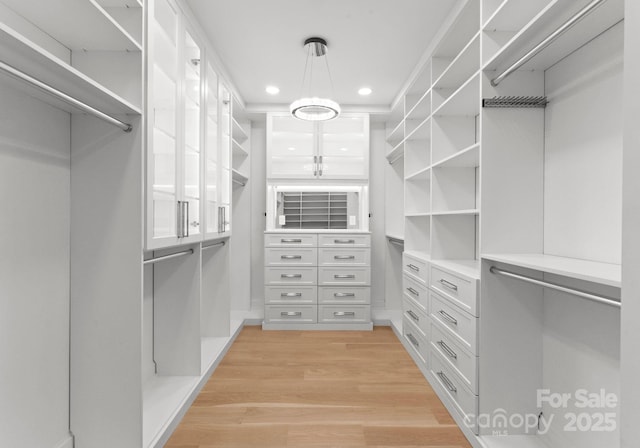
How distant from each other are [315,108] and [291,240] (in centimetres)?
160

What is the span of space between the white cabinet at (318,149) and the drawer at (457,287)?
1986 mm

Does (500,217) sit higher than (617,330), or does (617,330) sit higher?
(500,217)

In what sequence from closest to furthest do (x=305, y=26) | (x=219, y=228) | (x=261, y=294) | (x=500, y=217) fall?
(x=500, y=217) < (x=305, y=26) < (x=219, y=228) < (x=261, y=294)

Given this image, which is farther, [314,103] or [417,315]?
[417,315]

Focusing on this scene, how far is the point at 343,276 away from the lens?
3963 mm

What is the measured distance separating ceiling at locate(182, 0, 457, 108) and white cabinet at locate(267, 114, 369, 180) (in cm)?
58

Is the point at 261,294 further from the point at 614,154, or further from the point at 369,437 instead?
the point at 614,154

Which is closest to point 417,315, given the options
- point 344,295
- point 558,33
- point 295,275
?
point 344,295

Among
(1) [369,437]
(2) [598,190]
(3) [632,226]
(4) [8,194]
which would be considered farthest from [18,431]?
(2) [598,190]

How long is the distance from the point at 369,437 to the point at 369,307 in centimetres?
203

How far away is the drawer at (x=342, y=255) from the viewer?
13.0ft

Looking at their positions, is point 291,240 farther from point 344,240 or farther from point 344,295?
point 344,295

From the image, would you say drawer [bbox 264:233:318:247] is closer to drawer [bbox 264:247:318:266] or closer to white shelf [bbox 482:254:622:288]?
drawer [bbox 264:247:318:266]

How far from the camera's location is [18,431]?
1.45 m
